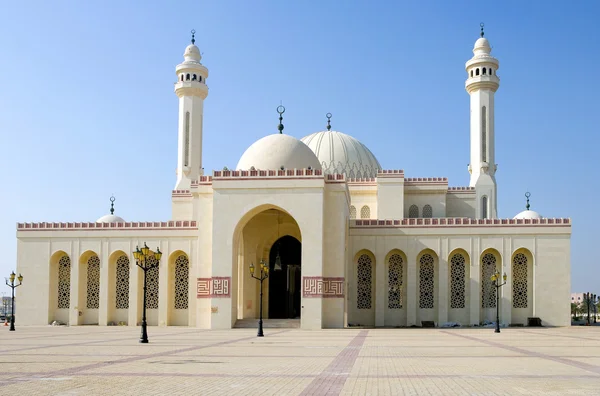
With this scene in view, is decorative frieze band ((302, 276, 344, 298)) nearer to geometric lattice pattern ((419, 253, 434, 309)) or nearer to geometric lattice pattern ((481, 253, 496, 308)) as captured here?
geometric lattice pattern ((419, 253, 434, 309))

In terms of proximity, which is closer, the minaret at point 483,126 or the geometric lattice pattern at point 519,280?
the geometric lattice pattern at point 519,280

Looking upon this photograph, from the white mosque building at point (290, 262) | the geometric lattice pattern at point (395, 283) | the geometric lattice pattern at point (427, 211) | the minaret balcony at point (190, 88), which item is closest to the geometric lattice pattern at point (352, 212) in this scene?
the geometric lattice pattern at point (427, 211)

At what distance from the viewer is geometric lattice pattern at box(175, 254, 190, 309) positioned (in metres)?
34.5

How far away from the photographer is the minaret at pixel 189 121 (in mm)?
40125

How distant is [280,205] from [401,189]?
30.7 ft

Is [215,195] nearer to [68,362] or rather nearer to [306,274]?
[306,274]

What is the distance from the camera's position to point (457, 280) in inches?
1332

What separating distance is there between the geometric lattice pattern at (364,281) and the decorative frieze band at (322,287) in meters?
3.67

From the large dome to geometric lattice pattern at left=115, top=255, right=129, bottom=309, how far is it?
12047 mm

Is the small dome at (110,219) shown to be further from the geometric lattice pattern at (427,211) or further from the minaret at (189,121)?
the geometric lattice pattern at (427,211)

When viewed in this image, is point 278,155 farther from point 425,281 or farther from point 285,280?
point 425,281

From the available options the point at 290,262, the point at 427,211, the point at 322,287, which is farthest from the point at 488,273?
the point at 290,262

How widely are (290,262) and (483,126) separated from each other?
12821 mm

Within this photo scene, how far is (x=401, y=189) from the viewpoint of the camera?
3794 centimetres
